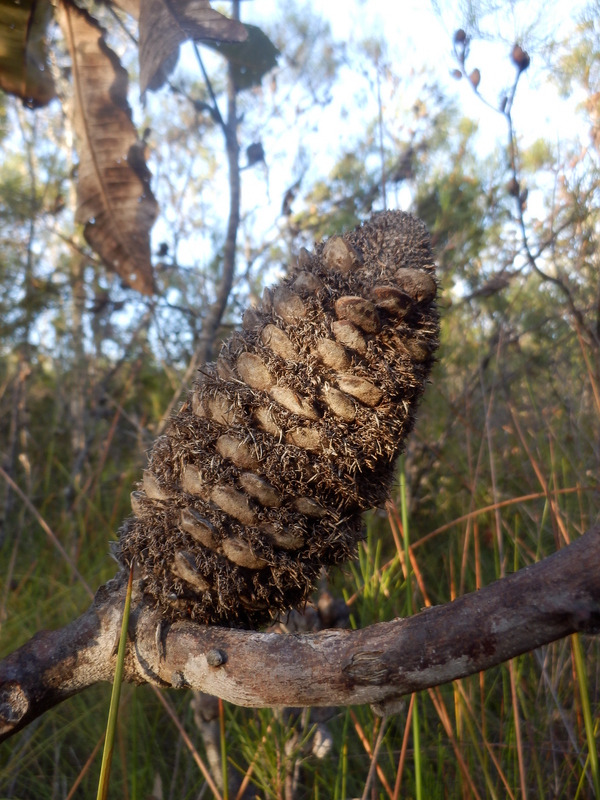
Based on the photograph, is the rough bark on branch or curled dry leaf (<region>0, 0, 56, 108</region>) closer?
the rough bark on branch

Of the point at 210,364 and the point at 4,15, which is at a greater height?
the point at 4,15

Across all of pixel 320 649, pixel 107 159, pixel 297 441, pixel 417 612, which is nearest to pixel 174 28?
pixel 107 159

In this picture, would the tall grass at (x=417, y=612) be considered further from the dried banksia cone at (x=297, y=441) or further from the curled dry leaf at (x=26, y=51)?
the curled dry leaf at (x=26, y=51)

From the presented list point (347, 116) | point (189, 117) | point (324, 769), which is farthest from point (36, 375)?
point (324, 769)

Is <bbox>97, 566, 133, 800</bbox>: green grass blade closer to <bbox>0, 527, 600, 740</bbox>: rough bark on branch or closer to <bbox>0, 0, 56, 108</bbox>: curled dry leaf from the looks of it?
<bbox>0, 527, 600, 740</bbox>: rough bark on branch

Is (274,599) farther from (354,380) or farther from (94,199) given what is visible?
(94,199)

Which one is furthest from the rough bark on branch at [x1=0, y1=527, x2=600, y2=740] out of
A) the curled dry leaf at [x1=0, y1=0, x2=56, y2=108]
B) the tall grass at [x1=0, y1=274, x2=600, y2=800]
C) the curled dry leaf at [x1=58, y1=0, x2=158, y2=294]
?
the curled dry leaf at [x1=0, y1=0, x2=56, y2=108]
